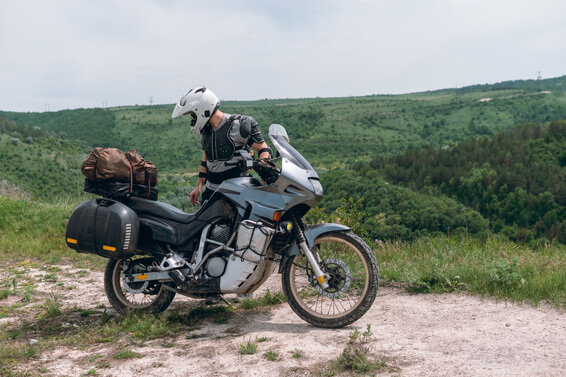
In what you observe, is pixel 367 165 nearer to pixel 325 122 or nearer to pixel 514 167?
pixel 514 167

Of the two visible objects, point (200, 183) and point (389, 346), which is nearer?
point (389, 346)

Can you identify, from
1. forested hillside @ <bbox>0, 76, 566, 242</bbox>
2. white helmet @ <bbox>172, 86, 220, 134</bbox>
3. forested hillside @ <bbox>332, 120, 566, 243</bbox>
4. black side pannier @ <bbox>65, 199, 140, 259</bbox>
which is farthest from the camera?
forested hillside @ <bbox>332, 120, 566, 243</bbox>

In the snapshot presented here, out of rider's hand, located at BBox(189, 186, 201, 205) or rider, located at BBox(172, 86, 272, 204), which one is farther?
rider's hand, located at BBox(189, 186, 201, 205)

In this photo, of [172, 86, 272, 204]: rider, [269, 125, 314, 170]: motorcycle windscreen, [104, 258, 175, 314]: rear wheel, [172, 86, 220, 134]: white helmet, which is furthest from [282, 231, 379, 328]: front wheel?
[172, 86, 220, 134]: white helmet

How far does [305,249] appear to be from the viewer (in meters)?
5.13

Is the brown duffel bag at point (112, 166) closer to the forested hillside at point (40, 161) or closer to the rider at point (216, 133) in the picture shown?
the rider at point (216, 133)

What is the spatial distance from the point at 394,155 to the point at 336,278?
11481 centimetres

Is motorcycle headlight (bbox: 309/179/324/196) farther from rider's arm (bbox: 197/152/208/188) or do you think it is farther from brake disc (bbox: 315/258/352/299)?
rider's arm (bbox: 197/152/208/188)

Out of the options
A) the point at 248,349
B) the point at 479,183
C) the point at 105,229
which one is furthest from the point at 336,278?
the point at 479,183

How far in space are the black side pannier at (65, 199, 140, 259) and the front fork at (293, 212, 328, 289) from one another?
5.51 ft

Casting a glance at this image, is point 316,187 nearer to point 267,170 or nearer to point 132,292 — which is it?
point 267,170

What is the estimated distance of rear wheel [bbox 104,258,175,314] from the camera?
19.1 feet

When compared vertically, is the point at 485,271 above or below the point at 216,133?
below

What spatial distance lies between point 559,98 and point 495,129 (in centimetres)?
4247
